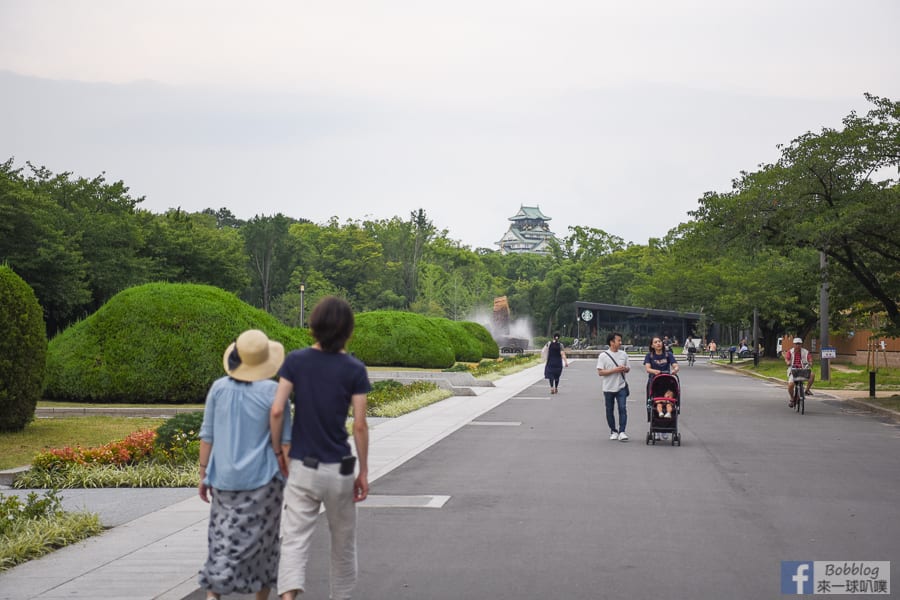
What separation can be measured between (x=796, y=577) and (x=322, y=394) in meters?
3.83

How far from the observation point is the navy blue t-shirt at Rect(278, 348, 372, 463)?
5.71 metres

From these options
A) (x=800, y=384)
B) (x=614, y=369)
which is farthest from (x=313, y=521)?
(x=800, y=384)

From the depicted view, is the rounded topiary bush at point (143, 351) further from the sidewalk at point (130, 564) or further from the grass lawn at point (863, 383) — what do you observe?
the grass lawn at point (863, 383)

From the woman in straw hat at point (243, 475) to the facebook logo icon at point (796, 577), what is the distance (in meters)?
3.51

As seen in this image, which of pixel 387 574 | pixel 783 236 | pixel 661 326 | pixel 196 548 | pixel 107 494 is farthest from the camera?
pixel 661 326

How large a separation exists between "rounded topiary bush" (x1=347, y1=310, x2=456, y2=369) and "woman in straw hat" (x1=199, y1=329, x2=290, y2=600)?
36.5 metres

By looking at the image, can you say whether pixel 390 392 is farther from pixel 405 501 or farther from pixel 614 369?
pixel 405 501

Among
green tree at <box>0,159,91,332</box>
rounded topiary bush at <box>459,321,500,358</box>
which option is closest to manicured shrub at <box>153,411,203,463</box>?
green tree at <box>0,159,91,332</box>

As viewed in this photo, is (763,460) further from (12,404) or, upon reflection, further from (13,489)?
(12,404)

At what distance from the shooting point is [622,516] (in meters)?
9.91

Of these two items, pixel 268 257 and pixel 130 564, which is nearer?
pixel 130 564

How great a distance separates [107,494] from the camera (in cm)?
1107

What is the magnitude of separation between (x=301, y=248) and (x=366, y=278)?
7.54 metres

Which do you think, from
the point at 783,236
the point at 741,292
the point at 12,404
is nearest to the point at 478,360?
the point at 741,292
